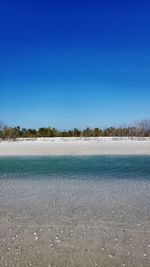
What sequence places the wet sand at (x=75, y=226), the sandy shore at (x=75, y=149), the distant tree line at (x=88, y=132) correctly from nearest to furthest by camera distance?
the wet sand at (x=75, y=226) → the sandy shore at (x=75, y=149) → the distant tree line at (x=88, y=132)

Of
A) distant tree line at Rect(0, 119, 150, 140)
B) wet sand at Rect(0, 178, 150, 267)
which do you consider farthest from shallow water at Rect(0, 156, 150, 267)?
distant tree line at Rect(0, 119, 150, 140)

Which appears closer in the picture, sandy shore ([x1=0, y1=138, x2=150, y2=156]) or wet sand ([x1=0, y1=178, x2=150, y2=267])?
wet sand ([x1=0, y1=178, x2=150, y2=267])

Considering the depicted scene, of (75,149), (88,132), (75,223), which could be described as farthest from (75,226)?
(88,132)

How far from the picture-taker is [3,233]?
5418 mm

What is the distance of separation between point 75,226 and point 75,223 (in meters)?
0.19

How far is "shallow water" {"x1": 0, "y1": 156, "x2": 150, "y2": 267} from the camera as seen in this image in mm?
4496

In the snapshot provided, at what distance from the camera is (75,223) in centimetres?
598

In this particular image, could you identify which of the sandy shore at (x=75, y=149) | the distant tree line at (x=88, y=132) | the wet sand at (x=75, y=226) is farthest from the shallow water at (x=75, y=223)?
the distant tree line at (x=88, y=132)

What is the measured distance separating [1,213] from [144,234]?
282 cm

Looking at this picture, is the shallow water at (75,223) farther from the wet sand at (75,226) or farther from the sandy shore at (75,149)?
the sandy shore at (75,149)

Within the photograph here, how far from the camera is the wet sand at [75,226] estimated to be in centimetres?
446

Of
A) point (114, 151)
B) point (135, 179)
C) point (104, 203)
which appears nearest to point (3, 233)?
point (104, 203)

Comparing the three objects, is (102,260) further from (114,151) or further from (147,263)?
(114,151)

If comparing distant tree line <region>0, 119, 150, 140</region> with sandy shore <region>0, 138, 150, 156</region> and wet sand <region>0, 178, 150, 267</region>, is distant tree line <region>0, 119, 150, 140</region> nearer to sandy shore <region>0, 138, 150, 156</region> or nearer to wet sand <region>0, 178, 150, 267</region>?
sandy shore <region>0, 138, 150, 156</region>
